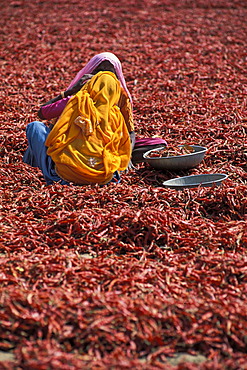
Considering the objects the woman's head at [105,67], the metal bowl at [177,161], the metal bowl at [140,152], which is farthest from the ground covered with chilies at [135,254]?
the woman's head at [105,67]

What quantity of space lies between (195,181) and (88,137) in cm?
114

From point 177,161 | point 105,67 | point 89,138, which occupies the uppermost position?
point 105,67

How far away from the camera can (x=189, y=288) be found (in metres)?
3.06

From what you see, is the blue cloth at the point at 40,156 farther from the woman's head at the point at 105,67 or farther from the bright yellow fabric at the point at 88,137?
the woman's head at the point at 105,67

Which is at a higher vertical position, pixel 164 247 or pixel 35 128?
pixel 35 128

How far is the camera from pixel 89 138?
4.45 metres

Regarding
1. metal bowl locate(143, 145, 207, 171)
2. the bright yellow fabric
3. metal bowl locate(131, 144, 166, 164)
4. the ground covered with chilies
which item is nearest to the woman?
the bright yellow fabric

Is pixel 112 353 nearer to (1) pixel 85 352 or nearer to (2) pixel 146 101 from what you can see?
(1) pixel 85 352

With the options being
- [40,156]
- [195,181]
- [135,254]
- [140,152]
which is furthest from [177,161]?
[135,254]

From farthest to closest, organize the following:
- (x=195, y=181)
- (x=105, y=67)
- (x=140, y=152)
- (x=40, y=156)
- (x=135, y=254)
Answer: (x=140, y=152)
(x=105, y=67)
(x=40, y=156)
(x=195, y=181)
(x=135, y=254)

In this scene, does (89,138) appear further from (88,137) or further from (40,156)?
(40,156)

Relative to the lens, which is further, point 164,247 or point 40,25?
point 40,25

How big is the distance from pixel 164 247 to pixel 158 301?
0.80m

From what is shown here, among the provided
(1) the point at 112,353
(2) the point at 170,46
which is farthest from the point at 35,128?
(2) the point at 170,46
